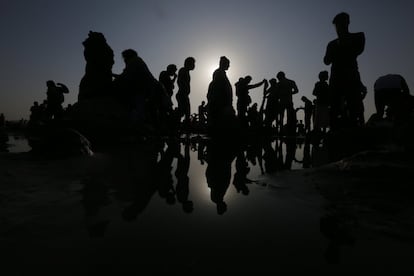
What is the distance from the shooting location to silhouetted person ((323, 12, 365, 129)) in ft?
14.9

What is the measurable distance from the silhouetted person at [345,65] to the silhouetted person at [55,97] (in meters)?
9.33

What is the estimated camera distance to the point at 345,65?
4.64 meters

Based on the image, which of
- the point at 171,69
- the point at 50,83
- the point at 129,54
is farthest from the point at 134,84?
the point at 50,83

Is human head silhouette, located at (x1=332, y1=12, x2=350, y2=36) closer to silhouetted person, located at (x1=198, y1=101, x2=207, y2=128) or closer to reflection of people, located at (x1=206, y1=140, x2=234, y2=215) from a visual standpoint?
reflection of people, located at (x1=206, y1=140, x2=234, y2=215)

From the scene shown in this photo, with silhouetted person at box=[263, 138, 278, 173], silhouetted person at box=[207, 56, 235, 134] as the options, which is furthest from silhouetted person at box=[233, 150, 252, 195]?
silhouetted person at box=[207, 56, 235, 134]

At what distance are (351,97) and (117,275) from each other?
478 cm

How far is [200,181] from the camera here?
202 centimetres

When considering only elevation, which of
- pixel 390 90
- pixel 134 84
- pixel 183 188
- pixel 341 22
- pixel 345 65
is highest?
pixel 341 22

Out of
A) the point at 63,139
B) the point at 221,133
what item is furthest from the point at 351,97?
the point at 63,139

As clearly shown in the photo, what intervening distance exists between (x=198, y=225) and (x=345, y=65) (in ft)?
14.5

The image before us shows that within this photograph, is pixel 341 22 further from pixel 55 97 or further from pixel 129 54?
pixel 55 97

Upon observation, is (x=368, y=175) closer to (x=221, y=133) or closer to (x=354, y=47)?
(x=354, y=47)

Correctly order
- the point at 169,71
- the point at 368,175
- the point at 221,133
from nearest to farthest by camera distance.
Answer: the point at 368,175 < the point at 221,133 < the point at 169,71

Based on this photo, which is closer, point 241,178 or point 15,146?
point 241,178
